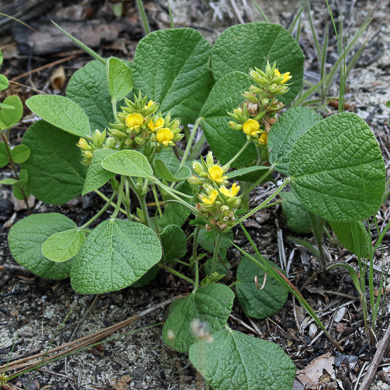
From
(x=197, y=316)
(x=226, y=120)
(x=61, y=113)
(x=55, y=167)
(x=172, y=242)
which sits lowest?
(x=197, y=316)

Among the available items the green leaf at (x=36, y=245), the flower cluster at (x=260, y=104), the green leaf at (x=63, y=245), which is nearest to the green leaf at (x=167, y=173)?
Result: the flower cluster at (x=260, y=104)

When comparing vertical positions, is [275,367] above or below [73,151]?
below

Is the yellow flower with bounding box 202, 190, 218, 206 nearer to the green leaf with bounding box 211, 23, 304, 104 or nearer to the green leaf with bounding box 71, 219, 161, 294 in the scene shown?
the green leaf with bounding box 71, 219, 161, 294

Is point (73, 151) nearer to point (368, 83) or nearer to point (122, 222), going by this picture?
point (122, 222)

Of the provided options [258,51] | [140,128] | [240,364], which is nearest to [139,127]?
[140,128]

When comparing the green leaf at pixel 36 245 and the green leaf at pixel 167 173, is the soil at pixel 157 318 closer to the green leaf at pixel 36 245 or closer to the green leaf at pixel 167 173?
the green leaf at pixel 36 245

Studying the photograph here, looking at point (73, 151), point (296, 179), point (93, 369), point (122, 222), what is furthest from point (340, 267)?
point (73, 151)

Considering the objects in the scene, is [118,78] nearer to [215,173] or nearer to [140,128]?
[140,128]
